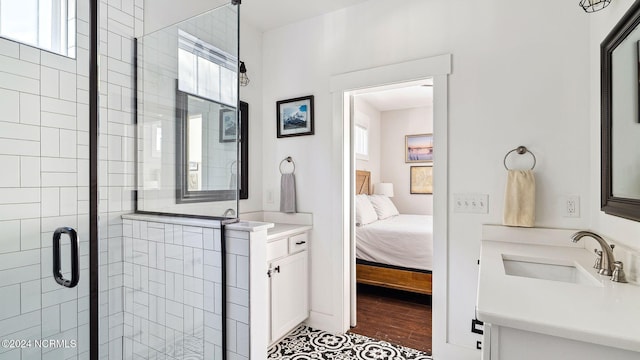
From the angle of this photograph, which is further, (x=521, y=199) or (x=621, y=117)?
(x=521, y=199)

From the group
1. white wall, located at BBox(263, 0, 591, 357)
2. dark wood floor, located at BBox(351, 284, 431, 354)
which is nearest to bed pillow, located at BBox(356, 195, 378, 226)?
dark wood floor, located at BBox(351, 284, 431, 354)

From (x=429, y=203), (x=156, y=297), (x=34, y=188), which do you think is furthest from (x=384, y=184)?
(x=34, y=188)

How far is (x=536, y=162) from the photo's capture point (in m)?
1.84

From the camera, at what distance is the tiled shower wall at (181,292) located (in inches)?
60.1

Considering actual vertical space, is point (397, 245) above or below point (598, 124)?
below

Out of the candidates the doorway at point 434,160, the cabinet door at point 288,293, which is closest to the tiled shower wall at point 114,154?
the cabinet door at point 288,293

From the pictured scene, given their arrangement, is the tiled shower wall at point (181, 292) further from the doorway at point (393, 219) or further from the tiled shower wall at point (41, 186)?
the doorway at point (393, 219)

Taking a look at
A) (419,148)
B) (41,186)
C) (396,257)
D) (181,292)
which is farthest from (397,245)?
(419,148)

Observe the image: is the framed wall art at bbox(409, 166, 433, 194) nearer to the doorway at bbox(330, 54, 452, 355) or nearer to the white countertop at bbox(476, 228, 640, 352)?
the doorway at bbox(330, 54, 452, 355)

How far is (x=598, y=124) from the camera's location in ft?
5.20

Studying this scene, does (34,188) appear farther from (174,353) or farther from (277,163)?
(277,163)

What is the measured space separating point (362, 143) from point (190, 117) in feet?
12.2

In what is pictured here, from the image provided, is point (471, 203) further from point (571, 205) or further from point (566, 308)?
point (566, 308)

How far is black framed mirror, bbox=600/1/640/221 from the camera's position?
1.10 m
